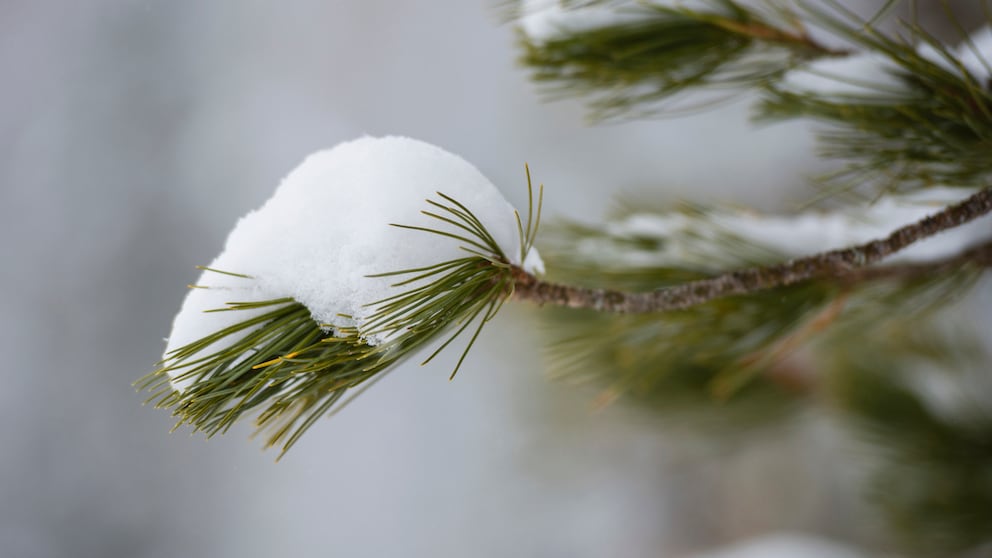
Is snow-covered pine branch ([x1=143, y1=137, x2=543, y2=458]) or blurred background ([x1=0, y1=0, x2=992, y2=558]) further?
blurred background ([x1=0, y1=0, x2=992, y2=558])

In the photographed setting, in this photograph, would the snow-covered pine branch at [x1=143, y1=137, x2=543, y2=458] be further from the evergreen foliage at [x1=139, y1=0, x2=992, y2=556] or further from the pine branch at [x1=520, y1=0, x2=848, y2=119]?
the pine branch at [x1=520, y1=0, x2=848, y2=119]

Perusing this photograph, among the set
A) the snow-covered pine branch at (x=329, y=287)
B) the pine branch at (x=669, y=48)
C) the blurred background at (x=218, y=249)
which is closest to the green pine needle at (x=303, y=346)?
the snow-covered pine branch at (x=329, y=287)

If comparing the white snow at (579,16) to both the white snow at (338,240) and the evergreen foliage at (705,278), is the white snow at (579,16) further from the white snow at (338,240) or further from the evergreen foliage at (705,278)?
the white snow at (338,240)

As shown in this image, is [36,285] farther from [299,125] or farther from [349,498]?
[349,498]

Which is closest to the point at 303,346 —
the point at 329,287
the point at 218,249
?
the point at 329,287

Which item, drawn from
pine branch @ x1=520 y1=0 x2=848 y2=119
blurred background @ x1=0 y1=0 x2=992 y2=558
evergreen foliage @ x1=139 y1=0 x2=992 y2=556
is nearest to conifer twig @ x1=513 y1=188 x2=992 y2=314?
evergreen foliage @ x1=139 y1=0 x2=992 y2=556

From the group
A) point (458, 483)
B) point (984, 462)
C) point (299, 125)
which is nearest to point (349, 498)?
point (458, 483)

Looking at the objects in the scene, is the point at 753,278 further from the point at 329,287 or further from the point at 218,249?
the point at 218,249
